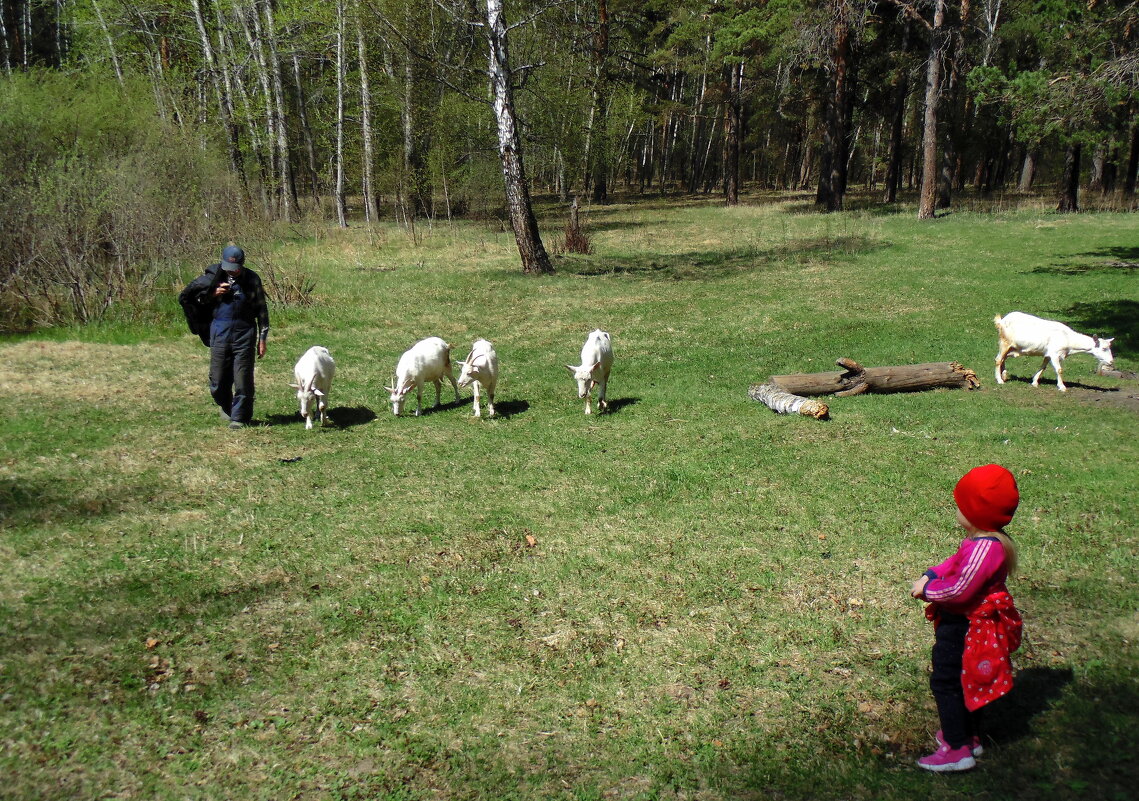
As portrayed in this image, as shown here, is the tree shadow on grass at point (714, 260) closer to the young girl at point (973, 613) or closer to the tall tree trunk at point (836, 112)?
the tall tree trunk at point (836, 112)

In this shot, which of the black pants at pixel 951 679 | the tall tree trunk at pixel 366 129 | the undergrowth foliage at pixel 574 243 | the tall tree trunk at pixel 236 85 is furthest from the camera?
the tall tree trunk at pixel 236 85

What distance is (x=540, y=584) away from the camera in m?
6.33

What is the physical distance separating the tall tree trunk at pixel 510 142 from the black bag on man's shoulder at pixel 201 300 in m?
12.1

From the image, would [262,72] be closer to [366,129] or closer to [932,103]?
[366,129]

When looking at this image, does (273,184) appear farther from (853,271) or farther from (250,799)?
(250,799)

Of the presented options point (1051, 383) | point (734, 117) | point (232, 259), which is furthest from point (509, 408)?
point (734, 117)

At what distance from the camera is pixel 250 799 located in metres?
4.11

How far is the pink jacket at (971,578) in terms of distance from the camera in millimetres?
3898

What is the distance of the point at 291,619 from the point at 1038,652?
5.25 metres

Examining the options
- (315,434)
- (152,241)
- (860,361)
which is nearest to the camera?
(315,434)

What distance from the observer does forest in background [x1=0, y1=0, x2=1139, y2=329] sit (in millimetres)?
16188

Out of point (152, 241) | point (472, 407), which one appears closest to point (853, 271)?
point (472, 407)

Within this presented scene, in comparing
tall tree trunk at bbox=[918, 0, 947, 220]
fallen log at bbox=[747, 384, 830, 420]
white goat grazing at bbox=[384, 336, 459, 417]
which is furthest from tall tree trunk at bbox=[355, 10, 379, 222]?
fallen log at bbox=[747, 384, 830, 420]

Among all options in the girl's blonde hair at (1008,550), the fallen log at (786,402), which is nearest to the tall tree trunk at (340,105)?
the fallen log at (786,402)
